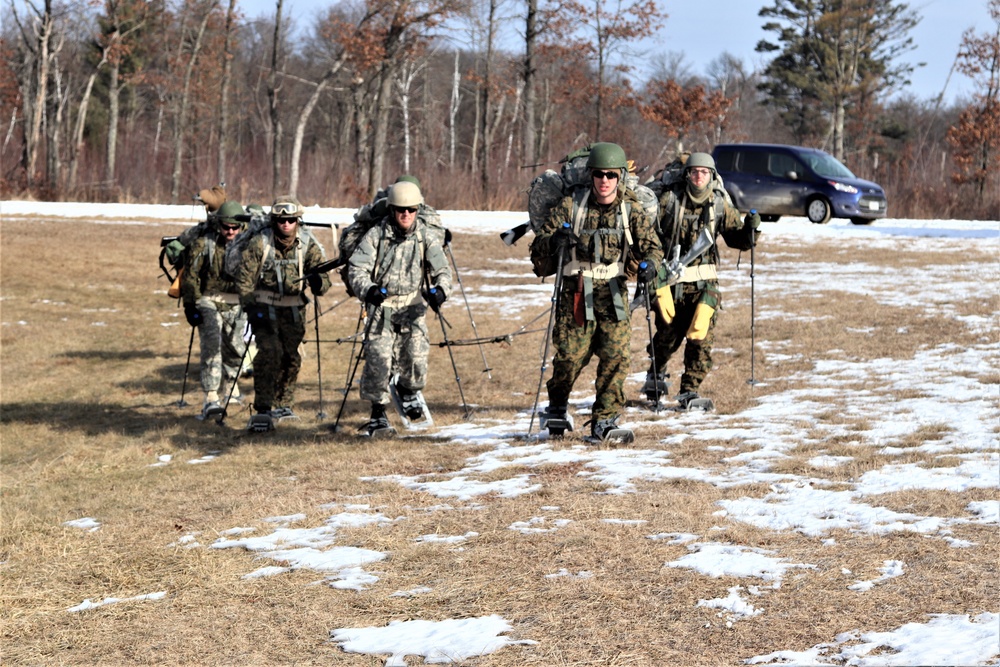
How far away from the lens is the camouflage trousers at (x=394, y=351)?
9.77 meters

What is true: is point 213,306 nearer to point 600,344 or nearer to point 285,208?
point 285,208

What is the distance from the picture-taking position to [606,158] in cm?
827

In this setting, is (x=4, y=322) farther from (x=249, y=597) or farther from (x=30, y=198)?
(x=30, y=198)

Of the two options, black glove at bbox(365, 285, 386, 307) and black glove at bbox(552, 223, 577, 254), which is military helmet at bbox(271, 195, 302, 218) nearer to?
black glove at bbox(365, 285, 386, 307)

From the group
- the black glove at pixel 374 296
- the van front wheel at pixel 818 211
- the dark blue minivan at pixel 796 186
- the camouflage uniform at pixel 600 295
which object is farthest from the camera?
the van front wheel at pixel 818 211

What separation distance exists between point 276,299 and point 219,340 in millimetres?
1847

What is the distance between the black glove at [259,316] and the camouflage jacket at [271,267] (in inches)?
3.3

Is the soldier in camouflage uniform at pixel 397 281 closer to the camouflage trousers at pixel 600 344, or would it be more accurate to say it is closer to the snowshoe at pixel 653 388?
the camouflage trousers at pixel 600 344

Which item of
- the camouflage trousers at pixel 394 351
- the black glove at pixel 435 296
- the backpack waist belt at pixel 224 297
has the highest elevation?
the black glove at pixel 435 296

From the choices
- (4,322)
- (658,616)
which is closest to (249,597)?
(658,616)

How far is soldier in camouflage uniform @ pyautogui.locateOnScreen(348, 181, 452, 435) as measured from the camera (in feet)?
31.6

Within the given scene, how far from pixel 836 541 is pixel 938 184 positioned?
109 ft

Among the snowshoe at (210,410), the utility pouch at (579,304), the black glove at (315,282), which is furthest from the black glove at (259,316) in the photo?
the utility pouch at (579,304)

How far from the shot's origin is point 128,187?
137 ft
